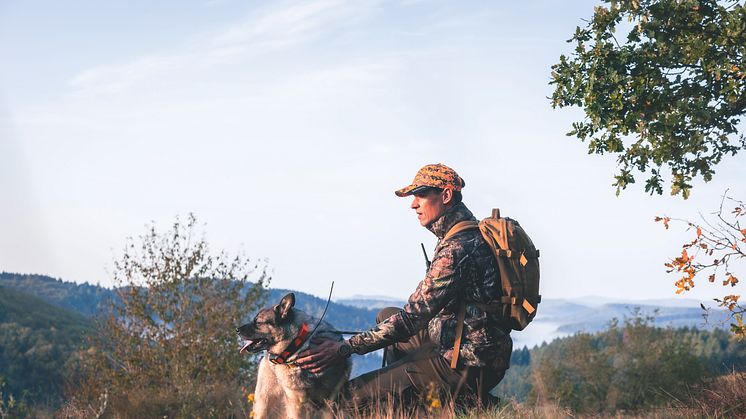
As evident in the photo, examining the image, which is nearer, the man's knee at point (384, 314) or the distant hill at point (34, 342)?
the man's knee at point (384, 314)


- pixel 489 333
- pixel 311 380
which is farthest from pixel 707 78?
pixel 311 380

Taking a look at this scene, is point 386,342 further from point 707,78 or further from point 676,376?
point 676,376

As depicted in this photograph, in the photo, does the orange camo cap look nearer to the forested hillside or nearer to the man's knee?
the man's knee

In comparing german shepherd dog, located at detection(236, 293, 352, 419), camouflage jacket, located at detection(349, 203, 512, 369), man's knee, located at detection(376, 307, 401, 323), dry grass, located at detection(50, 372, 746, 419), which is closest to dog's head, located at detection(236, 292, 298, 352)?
german shepherd dog, located at detection(236, 293, 352, 419)

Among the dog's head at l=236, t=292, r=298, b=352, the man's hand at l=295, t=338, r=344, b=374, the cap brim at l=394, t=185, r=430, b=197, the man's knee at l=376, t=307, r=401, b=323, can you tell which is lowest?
the man's hand at l=295, t=338, r=344, b=374

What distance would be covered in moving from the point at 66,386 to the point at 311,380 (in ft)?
73.8

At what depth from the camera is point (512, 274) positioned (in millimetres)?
6508

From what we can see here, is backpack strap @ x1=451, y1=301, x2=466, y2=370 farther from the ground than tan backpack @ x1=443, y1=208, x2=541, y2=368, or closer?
closer

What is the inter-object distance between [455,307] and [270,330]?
A: 5.23 feet

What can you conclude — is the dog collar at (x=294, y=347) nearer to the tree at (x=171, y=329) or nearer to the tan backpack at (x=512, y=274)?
the tan backpack at (x=512, y=274)

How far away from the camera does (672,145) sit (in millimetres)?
12789

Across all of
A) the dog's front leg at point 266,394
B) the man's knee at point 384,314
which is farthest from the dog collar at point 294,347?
the man's knee at point 384,314

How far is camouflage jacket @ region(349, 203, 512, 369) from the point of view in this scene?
6.38m

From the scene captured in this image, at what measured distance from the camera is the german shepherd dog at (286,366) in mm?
6492
